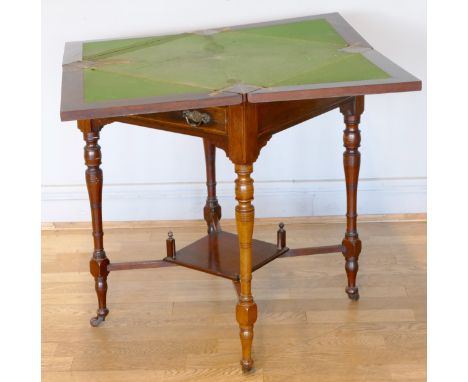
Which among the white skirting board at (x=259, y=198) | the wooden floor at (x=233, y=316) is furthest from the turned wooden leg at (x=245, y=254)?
the white skirting board at (x=259, y=198)

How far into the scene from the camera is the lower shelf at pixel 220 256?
2.83 metres

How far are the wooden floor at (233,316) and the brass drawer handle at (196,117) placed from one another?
2.62ft

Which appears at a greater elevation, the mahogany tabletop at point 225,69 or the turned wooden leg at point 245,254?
the mahogany tabletop at point 225,69

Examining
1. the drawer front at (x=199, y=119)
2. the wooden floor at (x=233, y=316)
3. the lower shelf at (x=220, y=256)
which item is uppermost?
the drawer front at (x=199, y=119)

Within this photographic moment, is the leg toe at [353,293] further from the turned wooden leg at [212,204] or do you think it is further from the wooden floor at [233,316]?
the turned wooden leg at [212,204]

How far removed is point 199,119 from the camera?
2.32 metres

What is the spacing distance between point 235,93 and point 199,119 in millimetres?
187

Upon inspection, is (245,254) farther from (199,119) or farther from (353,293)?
(353,293)

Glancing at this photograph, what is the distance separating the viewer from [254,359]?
103 inches

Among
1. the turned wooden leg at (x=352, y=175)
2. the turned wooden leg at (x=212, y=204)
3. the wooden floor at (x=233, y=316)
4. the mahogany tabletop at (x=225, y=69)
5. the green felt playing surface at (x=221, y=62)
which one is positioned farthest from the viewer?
the turned wooden leg at (x=212, y=204)

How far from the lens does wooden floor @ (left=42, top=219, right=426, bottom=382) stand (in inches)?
101

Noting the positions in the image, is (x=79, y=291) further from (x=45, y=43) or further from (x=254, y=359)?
(x=45, y=43)

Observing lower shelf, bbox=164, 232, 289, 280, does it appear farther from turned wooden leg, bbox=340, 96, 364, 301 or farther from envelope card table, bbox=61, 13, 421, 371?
turned wooden leg, bbox=340, 96, 364, 301

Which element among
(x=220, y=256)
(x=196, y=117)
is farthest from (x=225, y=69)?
(x=220, y=256)
